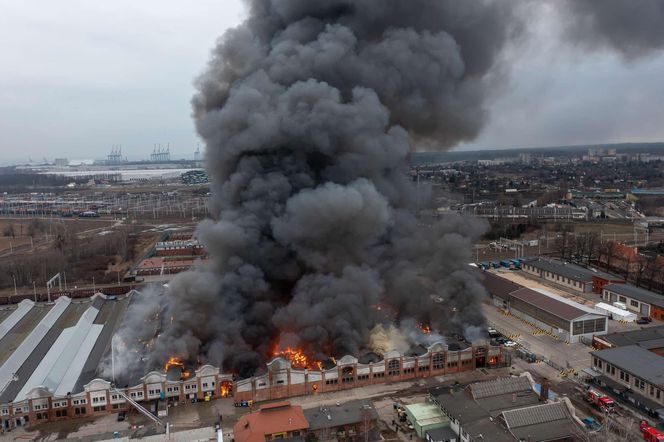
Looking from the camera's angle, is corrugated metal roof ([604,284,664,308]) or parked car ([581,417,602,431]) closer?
parked car ([581,417,602,431])

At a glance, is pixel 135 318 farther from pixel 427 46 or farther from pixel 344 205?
pixel 427 46

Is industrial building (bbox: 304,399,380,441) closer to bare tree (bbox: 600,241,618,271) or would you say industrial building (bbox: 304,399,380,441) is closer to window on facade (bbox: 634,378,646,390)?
window on facade (bbox: 634,378,646,390)

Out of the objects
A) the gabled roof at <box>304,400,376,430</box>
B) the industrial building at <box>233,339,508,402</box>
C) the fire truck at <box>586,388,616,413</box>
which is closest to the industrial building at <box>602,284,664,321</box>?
the industrial building at <box>233,339,508,402</box>

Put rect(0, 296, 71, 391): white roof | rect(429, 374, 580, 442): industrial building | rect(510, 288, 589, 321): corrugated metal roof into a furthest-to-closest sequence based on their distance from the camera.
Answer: rect(510, 288, 589, 321): corrugated metal roof → rect(0, 296, 71, 391): white roof → rect(429, 374, 580, 442): industrial building

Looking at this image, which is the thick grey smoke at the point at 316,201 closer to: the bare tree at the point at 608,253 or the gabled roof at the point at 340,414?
the gabled roof at the point at 340,414

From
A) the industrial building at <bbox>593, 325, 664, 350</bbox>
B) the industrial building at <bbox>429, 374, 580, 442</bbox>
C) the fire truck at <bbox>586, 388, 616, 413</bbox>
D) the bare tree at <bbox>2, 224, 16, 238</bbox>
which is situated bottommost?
the fire truck at <bbox>586, 388, 616, 413</bbox>

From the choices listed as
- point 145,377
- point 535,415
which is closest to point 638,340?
point 535,415

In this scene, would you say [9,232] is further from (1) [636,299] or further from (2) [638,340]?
(2) [638,340]
